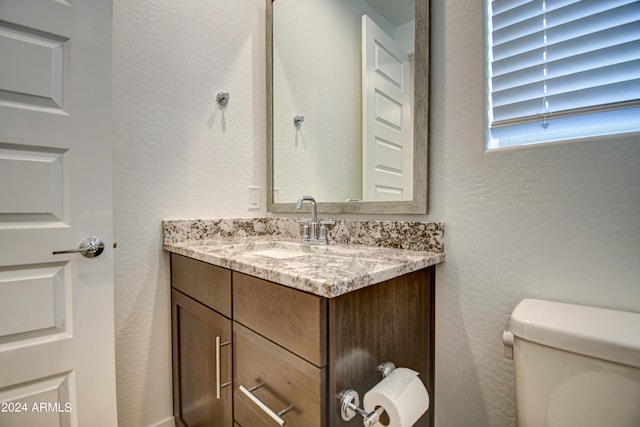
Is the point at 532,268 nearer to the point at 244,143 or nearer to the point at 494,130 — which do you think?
the point at 494,130

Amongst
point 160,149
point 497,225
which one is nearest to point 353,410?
point 497,225

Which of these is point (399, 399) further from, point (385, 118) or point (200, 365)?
point (385, 118)

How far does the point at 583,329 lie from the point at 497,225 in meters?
0.32

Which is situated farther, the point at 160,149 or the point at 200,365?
the point at 160,149

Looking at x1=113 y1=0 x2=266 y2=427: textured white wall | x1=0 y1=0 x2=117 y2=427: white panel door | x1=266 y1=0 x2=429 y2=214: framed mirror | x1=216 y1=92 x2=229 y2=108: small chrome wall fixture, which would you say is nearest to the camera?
x1=0 y1=0 x2=117 y2=427: white panel door

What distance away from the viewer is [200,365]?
3.31ft

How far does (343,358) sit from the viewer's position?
606 mm

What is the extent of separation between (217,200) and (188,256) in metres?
0.37

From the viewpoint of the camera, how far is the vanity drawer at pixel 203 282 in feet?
2.83

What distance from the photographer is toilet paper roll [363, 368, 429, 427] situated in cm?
58

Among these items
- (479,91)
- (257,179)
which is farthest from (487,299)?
(257,179)

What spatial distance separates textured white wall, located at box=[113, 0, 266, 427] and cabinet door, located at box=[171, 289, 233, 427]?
88mm

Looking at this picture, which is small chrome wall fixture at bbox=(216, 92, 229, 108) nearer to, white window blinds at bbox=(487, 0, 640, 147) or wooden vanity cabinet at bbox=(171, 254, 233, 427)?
wooden vanity cabinet at bbox=(171, 254, 233, 427)

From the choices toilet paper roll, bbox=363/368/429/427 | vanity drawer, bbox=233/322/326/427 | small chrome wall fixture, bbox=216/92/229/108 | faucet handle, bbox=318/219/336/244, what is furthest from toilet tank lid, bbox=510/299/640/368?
small chrome wall fixture, bbox=216/92/229/108
